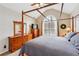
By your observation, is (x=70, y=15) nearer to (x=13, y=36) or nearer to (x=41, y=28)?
(x=41, y=28)

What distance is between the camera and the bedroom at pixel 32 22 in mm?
1097

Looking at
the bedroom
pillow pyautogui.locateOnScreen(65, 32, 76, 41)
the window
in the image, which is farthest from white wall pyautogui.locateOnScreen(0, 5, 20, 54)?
pillow pyautogui.locateOnScreen(65, 32, 76, 41)

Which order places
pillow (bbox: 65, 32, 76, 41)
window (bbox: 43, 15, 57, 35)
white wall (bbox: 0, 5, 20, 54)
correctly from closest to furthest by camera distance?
white wall (bbox: 0, 5, 20, 54) → window (bbox: 43, 15, 57, 35) → pillow (bbox: 65, 32, 76, 41)

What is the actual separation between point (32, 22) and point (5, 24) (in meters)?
0.33

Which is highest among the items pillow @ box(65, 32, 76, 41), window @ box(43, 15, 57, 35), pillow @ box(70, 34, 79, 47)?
window @ box(43, 15, 57, 35)

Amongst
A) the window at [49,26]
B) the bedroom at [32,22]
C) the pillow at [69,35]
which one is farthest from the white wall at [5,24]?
the pillow at [69,35]

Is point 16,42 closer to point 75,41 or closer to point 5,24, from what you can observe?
point 5,24

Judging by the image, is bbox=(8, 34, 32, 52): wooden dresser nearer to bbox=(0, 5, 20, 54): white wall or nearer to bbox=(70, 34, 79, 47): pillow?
bbox=(0, 5, 20, 54): white wall

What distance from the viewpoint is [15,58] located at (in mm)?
1021

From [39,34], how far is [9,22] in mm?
482

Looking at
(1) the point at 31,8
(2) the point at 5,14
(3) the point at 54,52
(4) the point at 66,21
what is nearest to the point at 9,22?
(2) the point at 5,14

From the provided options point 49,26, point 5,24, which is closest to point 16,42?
point 5,24

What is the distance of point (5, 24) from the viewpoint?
110cm

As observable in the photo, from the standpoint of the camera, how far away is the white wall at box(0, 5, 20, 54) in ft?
3.54
